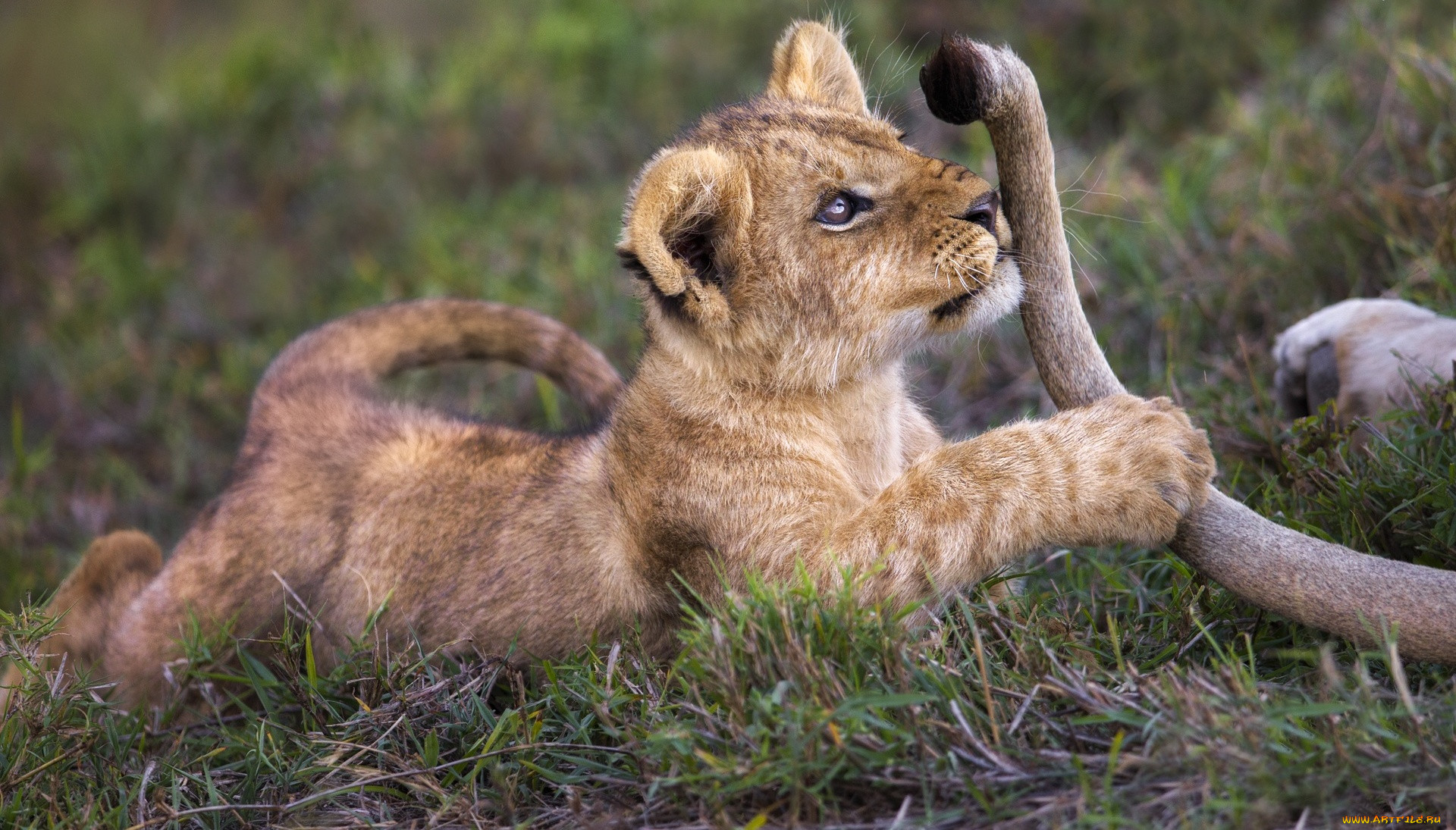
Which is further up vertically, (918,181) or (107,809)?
(918,181)

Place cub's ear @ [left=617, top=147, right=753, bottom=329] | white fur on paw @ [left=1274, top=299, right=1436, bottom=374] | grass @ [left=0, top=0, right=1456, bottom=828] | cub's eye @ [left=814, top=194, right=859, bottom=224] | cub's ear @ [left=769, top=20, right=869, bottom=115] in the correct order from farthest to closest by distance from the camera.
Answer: cub's ear @ [left=769, top=20, right=869, bottom=115], white fur on paw @ [left=1274, top=299, right=1436, bottom=374], cub's eye @ [left=814, top=194, right=859, bottom=224], cub's ear @ [left=617, top=147, right=753, bottom=329], grass @ [left=0, top=0, right=1456, bottom=828]

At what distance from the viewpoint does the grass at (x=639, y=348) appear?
9.23 ft

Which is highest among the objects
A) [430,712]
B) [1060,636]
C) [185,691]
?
[1060,636]

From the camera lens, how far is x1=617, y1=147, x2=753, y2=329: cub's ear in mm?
3434

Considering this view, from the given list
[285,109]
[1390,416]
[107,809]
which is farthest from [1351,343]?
[285,109]

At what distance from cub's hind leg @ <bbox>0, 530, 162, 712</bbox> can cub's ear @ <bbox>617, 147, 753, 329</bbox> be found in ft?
8.57

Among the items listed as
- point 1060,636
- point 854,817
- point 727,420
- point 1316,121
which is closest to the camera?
point 854,817

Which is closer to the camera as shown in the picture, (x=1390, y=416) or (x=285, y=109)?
(x=1390, y=416)

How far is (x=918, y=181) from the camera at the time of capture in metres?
3.71

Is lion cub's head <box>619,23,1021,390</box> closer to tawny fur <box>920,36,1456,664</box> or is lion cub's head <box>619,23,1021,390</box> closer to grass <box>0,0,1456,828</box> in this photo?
tawny fur <box>920,36,1456,664</box>

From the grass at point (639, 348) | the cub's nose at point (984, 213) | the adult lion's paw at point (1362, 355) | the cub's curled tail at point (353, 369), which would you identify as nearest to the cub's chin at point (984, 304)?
the cub's nose at point (984, 213)

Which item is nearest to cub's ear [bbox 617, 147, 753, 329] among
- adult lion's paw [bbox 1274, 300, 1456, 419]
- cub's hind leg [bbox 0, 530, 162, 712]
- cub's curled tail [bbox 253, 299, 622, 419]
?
cub's curled tail [bbox 253, 299, 622, 419]

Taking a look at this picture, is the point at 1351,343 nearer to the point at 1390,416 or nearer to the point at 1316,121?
the point at 1390,416

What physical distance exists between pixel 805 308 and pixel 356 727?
5.62 ft
